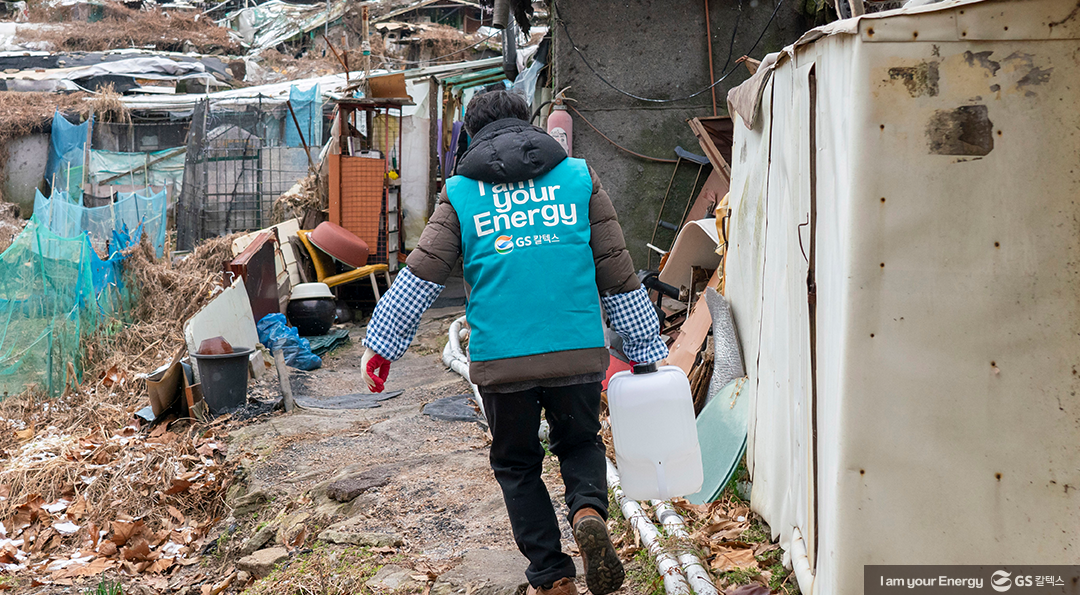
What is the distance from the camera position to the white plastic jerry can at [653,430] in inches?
113

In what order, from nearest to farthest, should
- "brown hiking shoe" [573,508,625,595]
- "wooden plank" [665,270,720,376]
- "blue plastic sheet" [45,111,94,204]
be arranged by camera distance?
"brown hiking shoe" [573,508,625,595] < "wooden plank" [665,270,720,376] < "blue plastic sheet" [45,111,94,204]

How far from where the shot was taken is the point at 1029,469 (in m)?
2.17

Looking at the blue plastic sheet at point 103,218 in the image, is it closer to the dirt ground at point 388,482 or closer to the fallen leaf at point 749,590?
the dirt ground at point 388,482

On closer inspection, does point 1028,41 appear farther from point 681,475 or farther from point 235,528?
point 235,528

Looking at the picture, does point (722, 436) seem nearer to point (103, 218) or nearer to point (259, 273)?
point (259, 273)

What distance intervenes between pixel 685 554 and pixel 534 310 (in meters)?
1.17

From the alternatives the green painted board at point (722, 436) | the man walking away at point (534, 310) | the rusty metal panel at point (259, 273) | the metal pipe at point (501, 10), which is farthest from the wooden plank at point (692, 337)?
the metal pipe at point (501, 10)

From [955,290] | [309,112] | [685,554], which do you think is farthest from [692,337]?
[309,112]

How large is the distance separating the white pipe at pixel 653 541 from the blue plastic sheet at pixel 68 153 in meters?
15.8

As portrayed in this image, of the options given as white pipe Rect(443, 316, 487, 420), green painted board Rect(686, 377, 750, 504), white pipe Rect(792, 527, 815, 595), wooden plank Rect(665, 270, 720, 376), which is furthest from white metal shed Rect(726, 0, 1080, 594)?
white pipe Rect(443, 316, 487, 420)

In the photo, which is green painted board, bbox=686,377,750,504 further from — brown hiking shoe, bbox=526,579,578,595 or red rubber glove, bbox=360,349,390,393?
red rubber glove, bbox=360,349,390,393

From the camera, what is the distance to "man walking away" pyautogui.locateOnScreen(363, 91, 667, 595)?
2627mm

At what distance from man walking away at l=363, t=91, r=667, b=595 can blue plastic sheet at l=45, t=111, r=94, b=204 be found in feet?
52.7

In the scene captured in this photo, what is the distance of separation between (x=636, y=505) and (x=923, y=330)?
1.72 m
